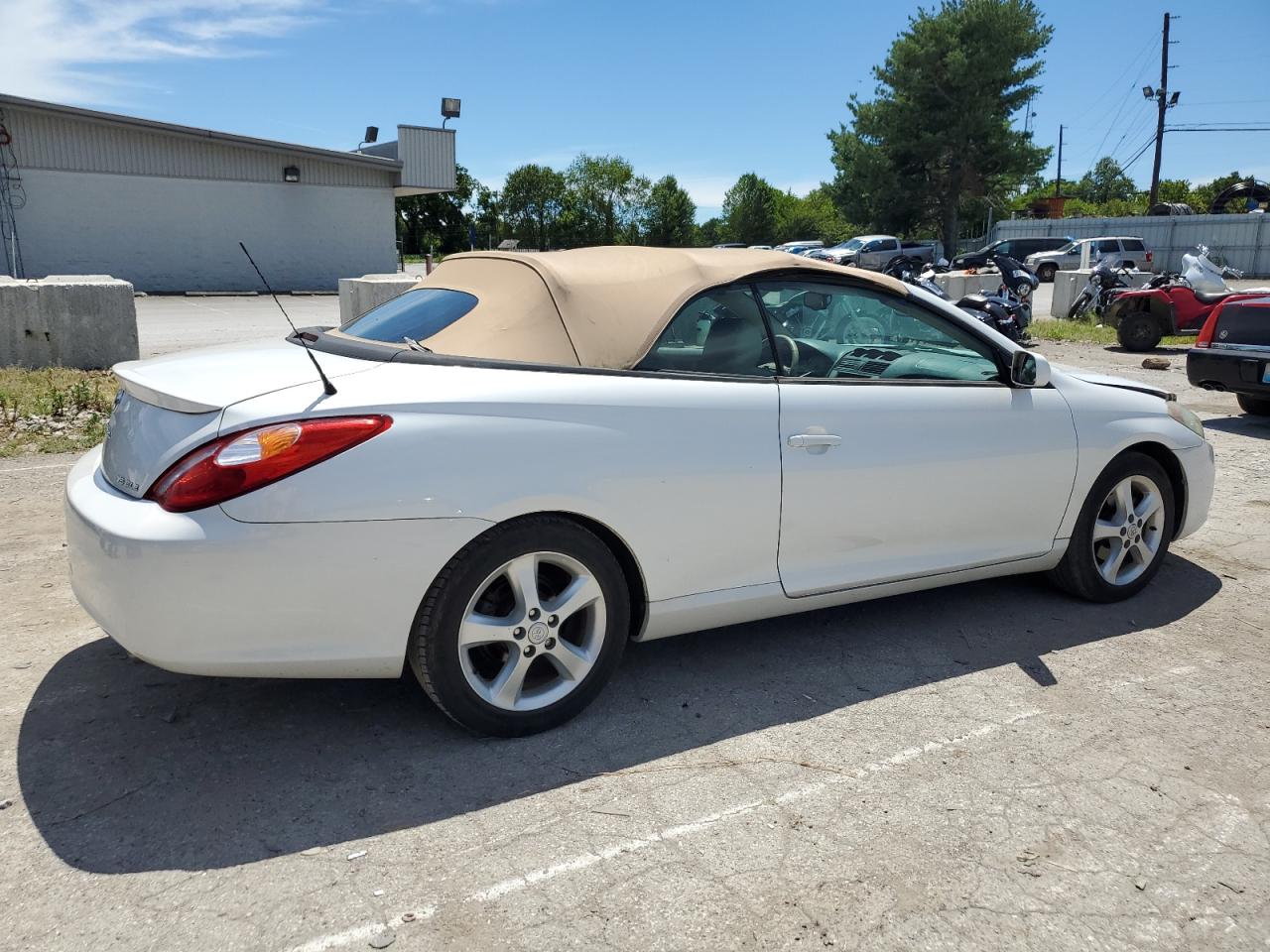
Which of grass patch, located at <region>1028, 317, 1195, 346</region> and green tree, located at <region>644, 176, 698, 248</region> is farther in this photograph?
green tree, located at <region>644, 176, 698, 248</region>

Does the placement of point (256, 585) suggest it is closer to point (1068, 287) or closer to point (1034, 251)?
point (1068, 287)

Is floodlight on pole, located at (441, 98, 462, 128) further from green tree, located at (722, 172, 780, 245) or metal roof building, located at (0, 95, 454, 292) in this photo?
green tree, located at (722, 172, 780, 245)

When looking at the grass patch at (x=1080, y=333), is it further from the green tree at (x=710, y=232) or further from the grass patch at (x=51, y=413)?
the green tree at (x=710, y=232)

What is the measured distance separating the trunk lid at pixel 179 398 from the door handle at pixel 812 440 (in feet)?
4.81

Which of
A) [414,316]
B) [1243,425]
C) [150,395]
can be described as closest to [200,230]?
[1243,425]

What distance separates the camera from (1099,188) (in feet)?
355

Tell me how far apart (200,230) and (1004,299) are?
22.7m

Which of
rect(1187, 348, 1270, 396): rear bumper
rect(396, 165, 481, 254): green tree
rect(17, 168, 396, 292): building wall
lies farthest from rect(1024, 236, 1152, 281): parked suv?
rect(396, 165, 481, 254): green tree

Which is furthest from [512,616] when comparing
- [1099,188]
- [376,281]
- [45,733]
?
[1099,188]

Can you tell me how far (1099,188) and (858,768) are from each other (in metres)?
120

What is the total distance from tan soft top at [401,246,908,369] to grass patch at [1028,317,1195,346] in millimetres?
14347

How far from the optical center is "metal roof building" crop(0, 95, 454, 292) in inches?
971

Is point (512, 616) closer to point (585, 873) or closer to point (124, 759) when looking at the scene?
point (585, 873)

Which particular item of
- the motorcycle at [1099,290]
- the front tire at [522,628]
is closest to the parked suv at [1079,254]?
the motorcycle at [1099,290]
